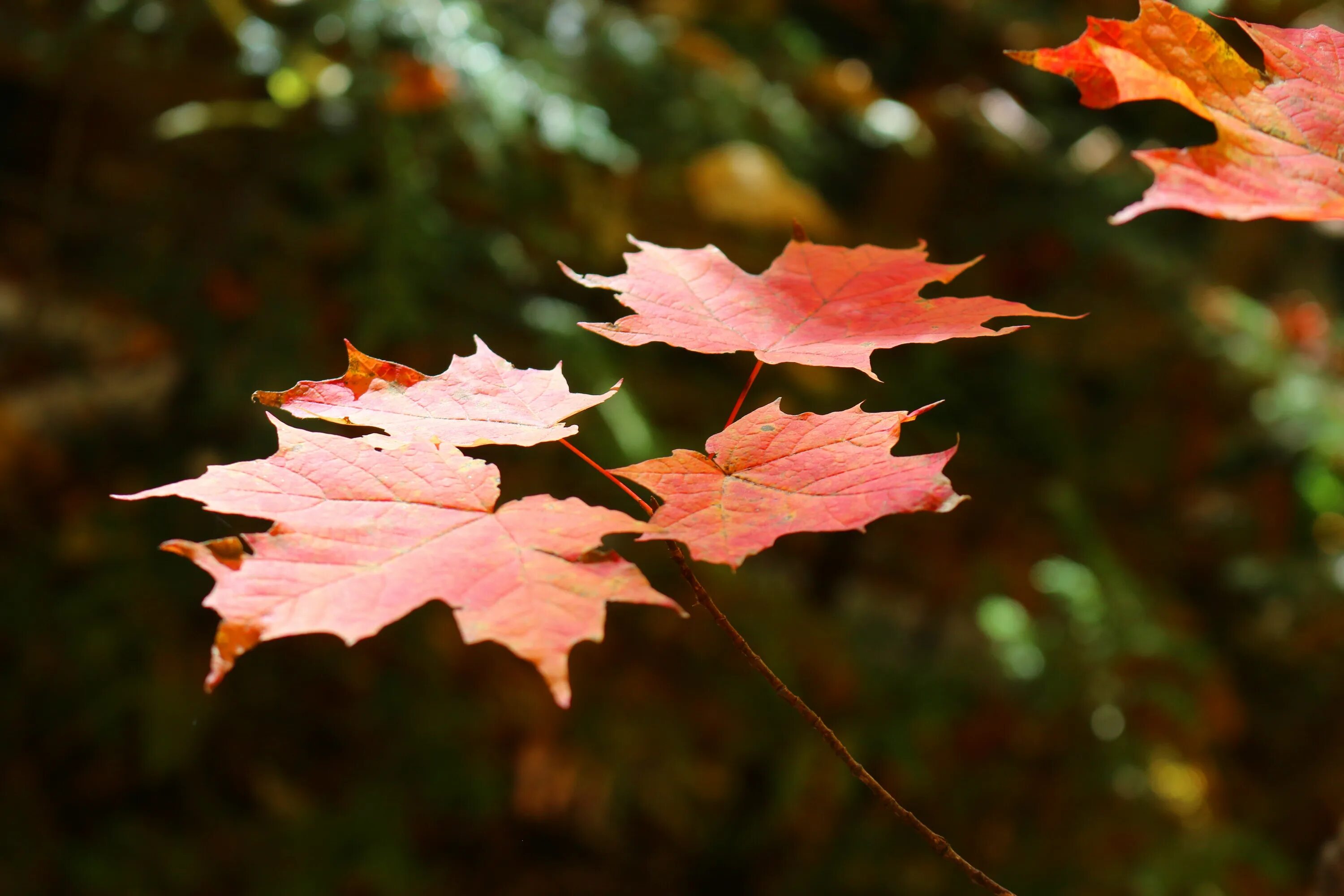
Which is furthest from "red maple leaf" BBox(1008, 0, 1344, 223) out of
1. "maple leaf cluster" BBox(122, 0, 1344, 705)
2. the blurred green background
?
the blurred green background

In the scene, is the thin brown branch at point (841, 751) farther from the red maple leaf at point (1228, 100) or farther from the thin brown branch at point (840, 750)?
the red maple leaf at point (1228, 100)

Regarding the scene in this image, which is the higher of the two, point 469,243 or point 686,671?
point 469,243

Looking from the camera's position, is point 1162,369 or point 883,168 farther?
point 1162,369

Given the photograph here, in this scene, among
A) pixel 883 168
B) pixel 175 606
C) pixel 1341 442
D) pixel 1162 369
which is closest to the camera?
pixel 1341 442

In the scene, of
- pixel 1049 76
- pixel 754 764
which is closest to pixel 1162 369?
pixel 1049 76

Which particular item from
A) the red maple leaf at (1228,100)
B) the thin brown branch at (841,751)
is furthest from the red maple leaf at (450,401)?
the red maple leaf at (1228,100)

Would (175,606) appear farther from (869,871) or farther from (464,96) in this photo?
(869,871)

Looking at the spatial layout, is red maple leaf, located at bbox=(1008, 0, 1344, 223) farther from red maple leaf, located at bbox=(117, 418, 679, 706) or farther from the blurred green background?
the blurred green background
